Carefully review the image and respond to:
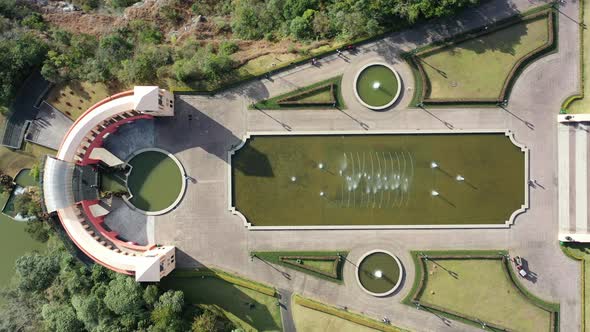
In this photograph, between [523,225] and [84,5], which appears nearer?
[523,225]

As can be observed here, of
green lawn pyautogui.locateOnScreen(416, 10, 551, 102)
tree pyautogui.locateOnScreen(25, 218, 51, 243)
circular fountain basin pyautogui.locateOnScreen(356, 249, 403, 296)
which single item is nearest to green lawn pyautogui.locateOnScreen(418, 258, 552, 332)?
circular fountain basin pyautogui.locateOnScreen(356, 249, 403, 296)

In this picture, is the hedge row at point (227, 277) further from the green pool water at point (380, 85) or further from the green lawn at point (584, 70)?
the green lawn at point (584, 70)

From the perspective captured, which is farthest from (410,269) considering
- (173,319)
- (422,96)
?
(173,319)

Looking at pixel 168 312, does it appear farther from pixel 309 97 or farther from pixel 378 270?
pixel 309 97

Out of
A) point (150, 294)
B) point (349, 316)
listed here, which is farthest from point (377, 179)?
point (150, 294)

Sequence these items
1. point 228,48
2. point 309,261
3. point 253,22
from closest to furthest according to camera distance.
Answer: point 309,261 → point 228,48 → point 253,22

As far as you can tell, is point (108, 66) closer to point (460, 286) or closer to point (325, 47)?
point (325, 47)
